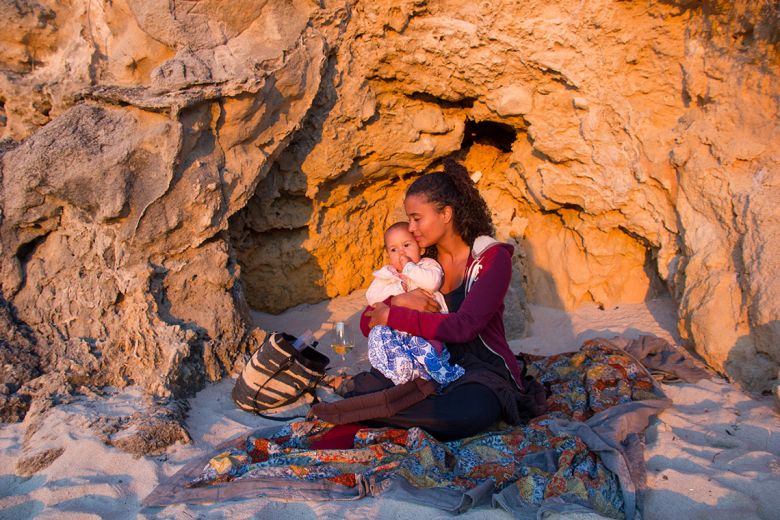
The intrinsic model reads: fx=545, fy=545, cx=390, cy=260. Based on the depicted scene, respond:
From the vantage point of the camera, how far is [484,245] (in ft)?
10.7

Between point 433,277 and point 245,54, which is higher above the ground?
point 245,54

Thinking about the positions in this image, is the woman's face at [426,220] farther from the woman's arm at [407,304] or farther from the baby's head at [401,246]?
the woman's arm at [407,304]

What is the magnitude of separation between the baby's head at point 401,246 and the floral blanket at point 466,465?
3.51 feet

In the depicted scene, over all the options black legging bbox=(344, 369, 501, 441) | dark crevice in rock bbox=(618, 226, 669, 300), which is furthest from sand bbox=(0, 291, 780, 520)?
dark crevice in rock bbox=(618, 226, 669, 300)

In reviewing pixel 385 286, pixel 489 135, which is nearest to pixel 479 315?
pixel 385 286

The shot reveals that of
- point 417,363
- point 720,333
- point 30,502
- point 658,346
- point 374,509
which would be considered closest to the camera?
point 374,509

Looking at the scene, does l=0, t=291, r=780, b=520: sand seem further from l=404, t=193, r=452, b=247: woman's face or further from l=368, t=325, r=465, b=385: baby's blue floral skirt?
l=404, t=193, r=452, b=247: woman's face

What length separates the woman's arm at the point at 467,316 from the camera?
294 cm

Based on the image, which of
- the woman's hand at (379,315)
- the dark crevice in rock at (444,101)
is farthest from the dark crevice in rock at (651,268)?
the woman's hand at (379,315)

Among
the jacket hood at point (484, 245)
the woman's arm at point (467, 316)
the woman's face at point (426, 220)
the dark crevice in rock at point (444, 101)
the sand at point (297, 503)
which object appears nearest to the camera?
the sand at point (297, 503)

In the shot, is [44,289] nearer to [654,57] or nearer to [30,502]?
[30,502]

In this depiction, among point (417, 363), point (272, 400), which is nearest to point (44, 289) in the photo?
point (272, 400)

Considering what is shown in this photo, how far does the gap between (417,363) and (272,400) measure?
41.7 inches

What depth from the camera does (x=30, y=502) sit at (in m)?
2.41
